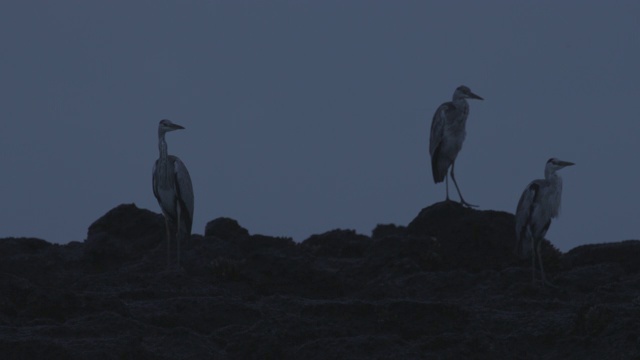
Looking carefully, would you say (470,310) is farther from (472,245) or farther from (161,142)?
(161,142)

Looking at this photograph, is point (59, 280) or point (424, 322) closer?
point (424, 322)

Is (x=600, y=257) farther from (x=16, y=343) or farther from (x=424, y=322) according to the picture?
(x=16, y=343)

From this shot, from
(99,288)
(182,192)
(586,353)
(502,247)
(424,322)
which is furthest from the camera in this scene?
(182,192)

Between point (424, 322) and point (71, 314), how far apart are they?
3906 mm

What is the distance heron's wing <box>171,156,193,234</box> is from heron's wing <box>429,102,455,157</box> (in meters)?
4.90

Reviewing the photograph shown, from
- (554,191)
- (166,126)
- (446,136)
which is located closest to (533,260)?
(554,191)

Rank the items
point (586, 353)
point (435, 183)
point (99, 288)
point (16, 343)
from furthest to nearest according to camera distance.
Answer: point (435, 183), point (99, 288), point (586, 353), point (16, 343)

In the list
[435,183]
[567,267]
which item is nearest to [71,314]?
[567,267]

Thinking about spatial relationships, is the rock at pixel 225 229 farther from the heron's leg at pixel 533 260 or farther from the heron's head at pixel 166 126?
the heron's leg at pixel 533 260

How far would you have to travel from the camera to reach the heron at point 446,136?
76.1ft

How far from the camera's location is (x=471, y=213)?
1973 centimetres

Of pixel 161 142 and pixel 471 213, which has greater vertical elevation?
pixel 161 142

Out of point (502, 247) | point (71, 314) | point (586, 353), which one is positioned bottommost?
point (586, 353)

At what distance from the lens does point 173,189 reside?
20703 mm
